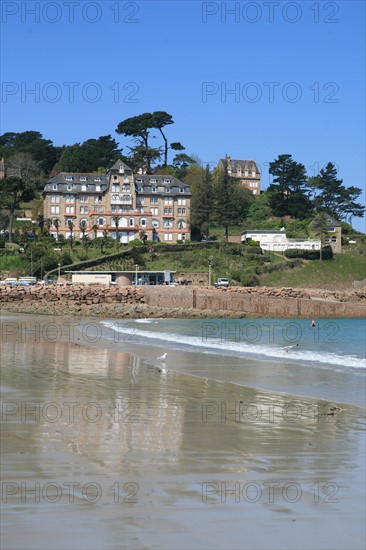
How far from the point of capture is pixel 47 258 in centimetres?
6788

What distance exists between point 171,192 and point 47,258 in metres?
25.7

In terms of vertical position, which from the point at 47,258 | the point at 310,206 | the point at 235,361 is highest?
the point at 310,206

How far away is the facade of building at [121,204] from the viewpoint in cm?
8575

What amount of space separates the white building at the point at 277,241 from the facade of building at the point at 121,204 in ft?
25.6

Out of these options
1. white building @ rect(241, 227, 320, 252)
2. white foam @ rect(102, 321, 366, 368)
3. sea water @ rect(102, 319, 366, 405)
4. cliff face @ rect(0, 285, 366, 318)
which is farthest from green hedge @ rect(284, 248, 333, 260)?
white foam @ rect(102, 321, 366, 368)

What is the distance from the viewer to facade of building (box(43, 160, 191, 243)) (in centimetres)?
8575

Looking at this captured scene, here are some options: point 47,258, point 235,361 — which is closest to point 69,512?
point 235,361

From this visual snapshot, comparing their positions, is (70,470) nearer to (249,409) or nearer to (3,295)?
(249,409)

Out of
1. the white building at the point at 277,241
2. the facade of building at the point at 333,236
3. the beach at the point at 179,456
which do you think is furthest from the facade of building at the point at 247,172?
the beach at the point at 179,456

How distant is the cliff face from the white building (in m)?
28.7

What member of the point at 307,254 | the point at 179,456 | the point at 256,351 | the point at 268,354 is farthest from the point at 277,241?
the point at 179,456

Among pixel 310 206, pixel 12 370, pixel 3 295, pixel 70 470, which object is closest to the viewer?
pixel 70 470

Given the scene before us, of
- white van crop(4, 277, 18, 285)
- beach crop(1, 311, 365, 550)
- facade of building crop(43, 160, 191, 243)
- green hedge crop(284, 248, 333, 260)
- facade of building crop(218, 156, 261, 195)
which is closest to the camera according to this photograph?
beach crop(1, 311, 365, 550)

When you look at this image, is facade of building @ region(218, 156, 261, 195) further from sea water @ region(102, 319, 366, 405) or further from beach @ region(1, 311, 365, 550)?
beach @ region(1, 311, 365, 550)
